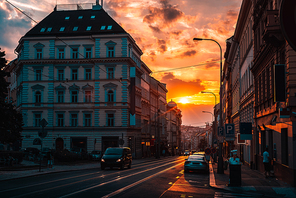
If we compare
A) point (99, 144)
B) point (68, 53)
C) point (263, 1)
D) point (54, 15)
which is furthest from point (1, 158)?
point (54, 15)

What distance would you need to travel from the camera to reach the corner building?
56562 millimetres

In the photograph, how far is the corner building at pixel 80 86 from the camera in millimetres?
56562

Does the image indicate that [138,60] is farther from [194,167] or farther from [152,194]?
[152,194]

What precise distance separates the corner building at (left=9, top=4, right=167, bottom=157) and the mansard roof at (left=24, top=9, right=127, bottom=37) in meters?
0.17

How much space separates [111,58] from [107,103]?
22.9 feet

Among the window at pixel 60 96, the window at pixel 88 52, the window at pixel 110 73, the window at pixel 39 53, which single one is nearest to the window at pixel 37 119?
the window at pixel 60 96

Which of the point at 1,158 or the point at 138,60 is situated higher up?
the point at 138,60

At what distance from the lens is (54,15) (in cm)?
6438

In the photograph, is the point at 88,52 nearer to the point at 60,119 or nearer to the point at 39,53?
the point at 39,53

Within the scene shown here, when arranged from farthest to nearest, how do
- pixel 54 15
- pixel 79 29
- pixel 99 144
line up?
pixel 54 15 < pixel 79 29 < pixel 99 144

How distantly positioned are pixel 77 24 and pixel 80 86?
1102cm

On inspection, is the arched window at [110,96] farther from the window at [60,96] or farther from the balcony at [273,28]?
the balcony at [273,28]

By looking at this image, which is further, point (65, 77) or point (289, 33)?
point (65, 77)

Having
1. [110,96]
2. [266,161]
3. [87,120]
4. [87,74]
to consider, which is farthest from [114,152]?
[87,74]
